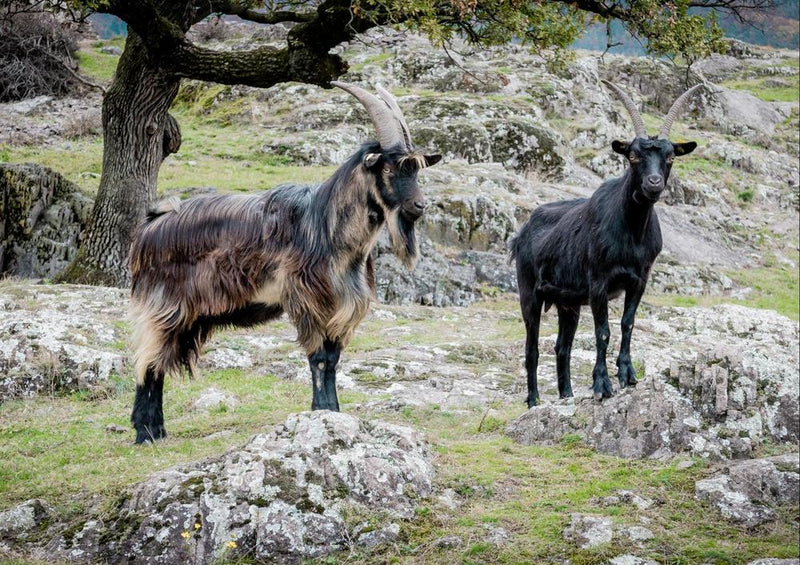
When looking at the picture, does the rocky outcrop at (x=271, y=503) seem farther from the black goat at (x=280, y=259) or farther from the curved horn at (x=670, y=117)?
the curved horn at (x=670, y=117)

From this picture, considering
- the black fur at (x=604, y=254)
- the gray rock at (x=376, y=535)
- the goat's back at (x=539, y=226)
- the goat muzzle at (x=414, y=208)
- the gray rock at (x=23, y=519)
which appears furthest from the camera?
the goat's back at (x=539, y=226)

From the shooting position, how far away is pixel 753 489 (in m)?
6.33

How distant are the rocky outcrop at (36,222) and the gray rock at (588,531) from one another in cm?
1139

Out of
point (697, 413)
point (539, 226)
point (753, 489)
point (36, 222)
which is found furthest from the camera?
point (36, 222)

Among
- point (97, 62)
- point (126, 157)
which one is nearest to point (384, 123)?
point (126, 157)

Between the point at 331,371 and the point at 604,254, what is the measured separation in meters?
3.00

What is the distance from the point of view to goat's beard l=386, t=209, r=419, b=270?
7422 millimetres

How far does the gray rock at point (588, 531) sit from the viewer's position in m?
5.70

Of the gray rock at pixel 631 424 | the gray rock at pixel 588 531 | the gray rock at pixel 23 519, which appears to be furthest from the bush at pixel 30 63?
the gray rock at pixel 588 531

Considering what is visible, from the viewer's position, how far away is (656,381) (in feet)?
24.8

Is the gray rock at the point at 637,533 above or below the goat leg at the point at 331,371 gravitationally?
below

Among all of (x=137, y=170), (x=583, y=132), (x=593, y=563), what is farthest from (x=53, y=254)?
(x=583, y=132)

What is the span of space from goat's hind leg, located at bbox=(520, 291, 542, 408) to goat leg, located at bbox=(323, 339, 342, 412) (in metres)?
3.01

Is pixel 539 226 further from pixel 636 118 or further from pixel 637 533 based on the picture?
pixel 637 533
